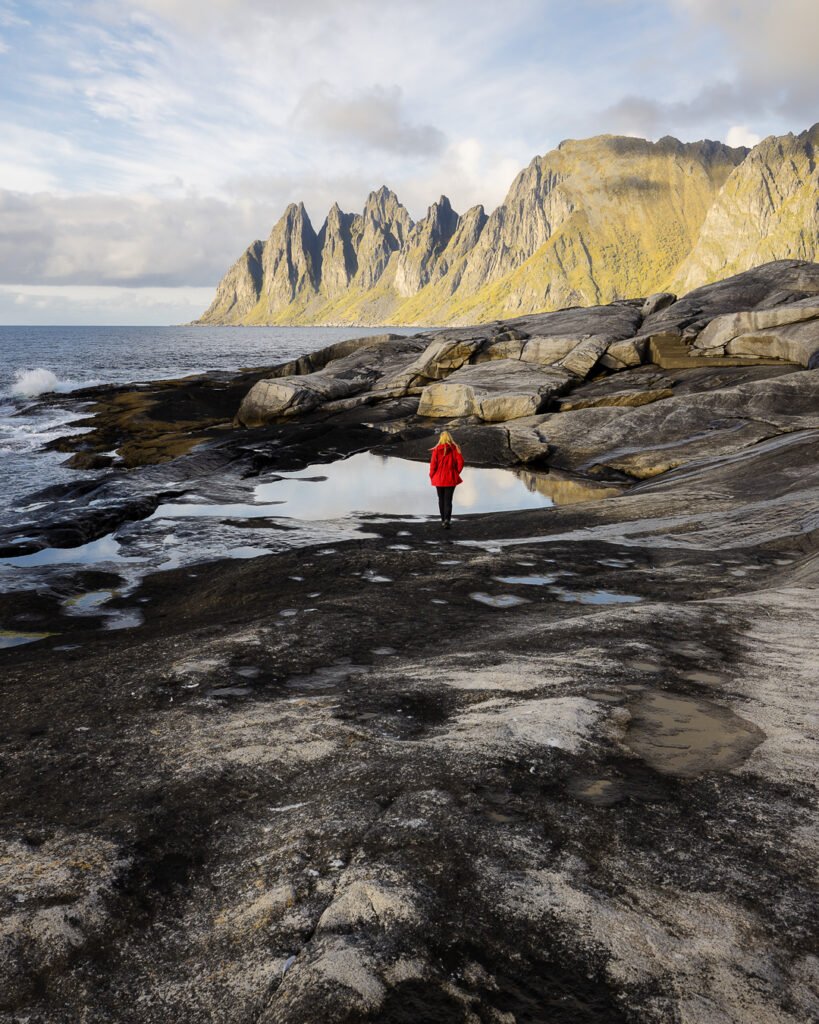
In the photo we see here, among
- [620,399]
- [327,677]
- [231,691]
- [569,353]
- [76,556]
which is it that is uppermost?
[569,353]

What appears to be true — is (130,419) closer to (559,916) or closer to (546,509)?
(546,509)

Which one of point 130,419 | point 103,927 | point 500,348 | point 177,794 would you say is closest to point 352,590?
point 177,794

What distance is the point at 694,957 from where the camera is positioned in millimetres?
3047

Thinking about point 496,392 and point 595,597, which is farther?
point 496,392

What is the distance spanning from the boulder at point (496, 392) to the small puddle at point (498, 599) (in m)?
19.3

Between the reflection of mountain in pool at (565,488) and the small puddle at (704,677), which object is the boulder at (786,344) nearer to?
the reflection of mountain in pool at (565,488)

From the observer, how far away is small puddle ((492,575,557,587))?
11594 mm

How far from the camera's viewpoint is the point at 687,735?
5195 mm

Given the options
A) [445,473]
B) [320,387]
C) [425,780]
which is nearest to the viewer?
[425,780]

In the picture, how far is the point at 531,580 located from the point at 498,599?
3.72 feet

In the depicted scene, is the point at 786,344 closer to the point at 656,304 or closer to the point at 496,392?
the point at 496,392

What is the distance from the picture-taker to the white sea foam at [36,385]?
207 feet

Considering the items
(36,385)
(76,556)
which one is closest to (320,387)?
(76,556)

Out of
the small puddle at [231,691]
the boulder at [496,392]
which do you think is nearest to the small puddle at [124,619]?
the small puddle at [231,691]
